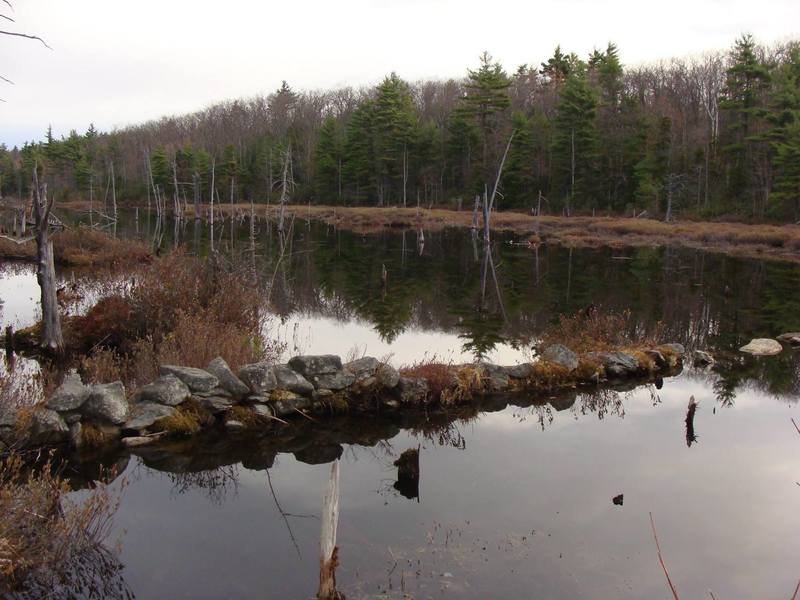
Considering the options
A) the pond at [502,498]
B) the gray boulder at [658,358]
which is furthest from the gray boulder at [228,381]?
the gray boulder at [658,358]

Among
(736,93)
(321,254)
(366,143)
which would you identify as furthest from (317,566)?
(366,143)

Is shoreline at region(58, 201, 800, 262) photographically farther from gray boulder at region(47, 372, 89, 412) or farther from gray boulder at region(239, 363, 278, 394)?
gray boulder at region(47, 372, 89, 412)

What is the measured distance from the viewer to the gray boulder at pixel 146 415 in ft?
31.1

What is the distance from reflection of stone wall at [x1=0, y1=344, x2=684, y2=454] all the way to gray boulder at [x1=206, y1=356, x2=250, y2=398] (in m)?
0.02

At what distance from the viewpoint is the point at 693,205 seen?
57.0 m

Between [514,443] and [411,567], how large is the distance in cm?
410

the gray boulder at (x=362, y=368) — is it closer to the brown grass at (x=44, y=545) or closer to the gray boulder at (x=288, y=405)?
the gray boulder at (x=288, y=405)

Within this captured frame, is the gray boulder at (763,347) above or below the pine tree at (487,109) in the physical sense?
below

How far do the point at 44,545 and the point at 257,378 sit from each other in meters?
4.68

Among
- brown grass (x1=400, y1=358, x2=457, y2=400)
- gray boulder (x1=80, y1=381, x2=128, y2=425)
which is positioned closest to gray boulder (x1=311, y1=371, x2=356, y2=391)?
brown grass (x1=400, y1=358, x2=457, y2=400)

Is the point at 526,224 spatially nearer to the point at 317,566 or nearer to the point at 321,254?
the point at 321,254

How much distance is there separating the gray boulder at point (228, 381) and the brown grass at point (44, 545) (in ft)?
12.1

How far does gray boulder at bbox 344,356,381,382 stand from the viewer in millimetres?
11469

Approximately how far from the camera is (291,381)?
427 inches
